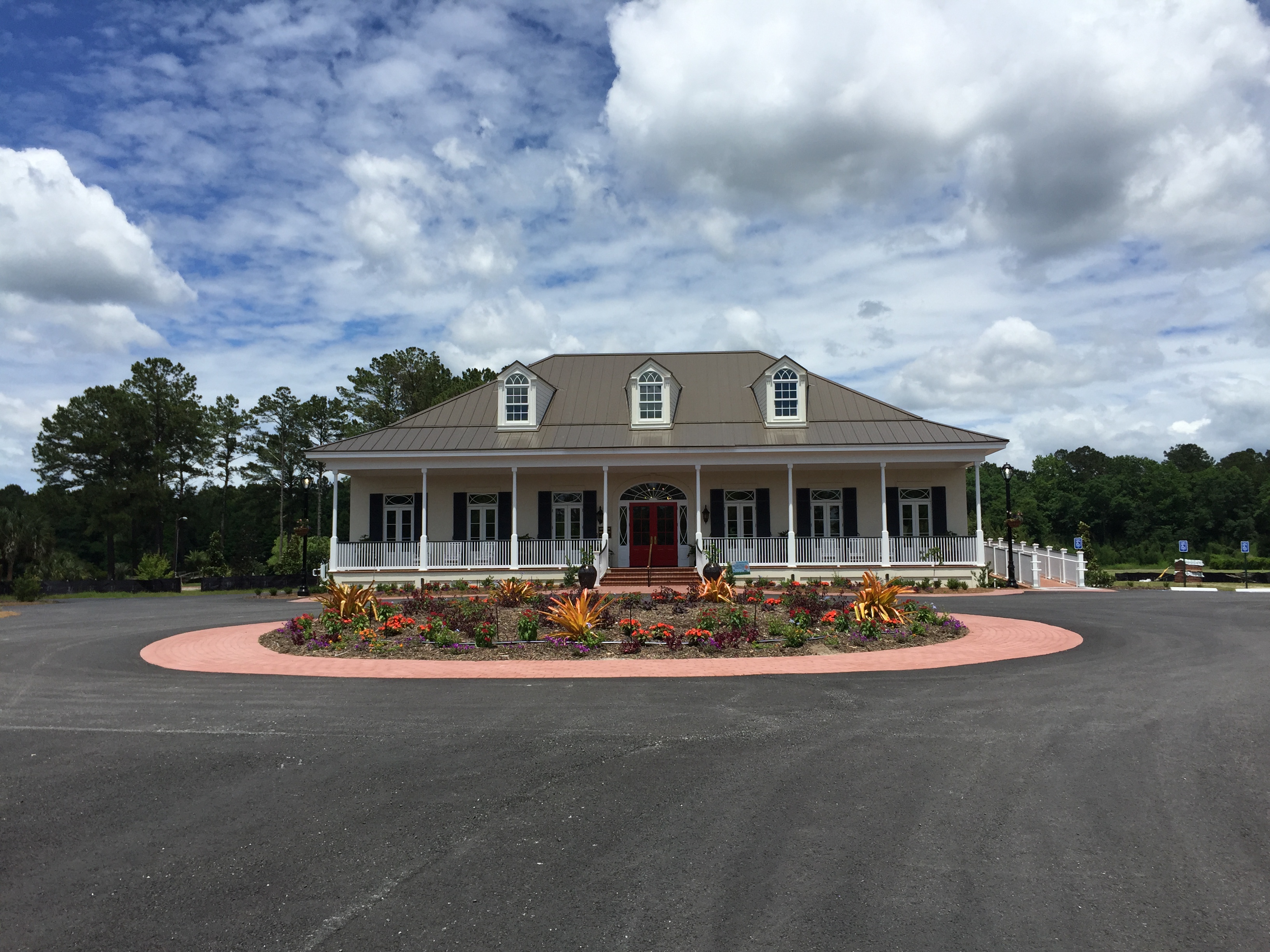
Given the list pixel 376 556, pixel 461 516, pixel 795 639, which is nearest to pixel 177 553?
pixel 376 556

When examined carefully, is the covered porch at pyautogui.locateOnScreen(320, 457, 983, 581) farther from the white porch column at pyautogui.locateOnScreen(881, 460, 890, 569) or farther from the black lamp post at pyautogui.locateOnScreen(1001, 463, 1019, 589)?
the black lamp post at pyautogui.locateOnScreen(1001, 463, 1019, 589)

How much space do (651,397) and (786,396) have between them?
429 cm

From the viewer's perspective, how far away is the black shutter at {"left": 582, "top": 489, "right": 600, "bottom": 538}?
23938 mm

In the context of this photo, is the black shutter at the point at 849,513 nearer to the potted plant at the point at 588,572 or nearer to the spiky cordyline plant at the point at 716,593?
the potted plant at the point at 588,572

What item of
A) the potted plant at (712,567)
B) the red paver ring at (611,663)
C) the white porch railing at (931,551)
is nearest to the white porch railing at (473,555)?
the potted plant at (712,567)

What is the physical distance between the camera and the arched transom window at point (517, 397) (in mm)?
25047

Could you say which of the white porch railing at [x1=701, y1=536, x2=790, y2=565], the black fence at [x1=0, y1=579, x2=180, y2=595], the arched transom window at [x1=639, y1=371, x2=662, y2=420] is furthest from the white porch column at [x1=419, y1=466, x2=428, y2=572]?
the black fence at [x1=0, y1=579, x2=180, y2=595]

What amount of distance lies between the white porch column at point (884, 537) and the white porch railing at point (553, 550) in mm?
8115

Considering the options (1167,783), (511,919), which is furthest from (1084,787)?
(511,919)

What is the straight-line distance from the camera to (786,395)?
2467cm

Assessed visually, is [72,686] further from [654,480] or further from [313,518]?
[313,518]

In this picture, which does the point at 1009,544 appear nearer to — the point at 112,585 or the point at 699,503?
the point at 699,503

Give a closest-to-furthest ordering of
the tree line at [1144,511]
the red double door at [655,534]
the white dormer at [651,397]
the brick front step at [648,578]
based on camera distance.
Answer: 1. the brick front step at [648,578]
2. the red double door at [655,534]
3. the white dormer at [651,397]
4. the tree line at [1144,511]

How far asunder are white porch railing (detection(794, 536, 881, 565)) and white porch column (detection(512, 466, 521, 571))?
8.06 metres
